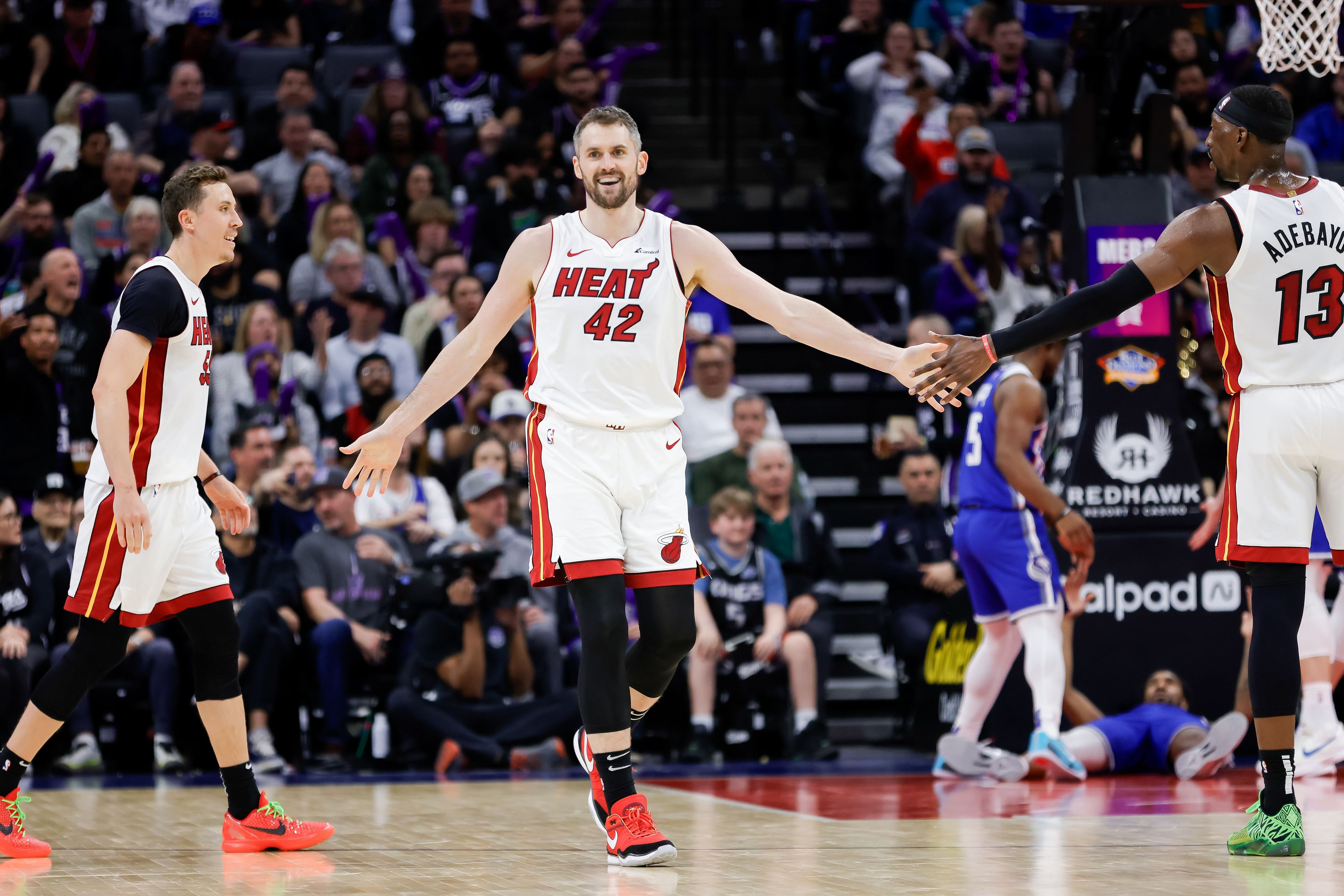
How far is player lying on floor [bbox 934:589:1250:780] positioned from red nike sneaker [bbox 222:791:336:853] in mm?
3337

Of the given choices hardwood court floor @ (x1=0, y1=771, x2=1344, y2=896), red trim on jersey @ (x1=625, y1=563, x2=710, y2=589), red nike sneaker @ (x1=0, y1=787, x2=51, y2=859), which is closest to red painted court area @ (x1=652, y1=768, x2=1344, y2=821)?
hardwood court floor @ (x1=0, y1=771, x2=1344, y2=896)

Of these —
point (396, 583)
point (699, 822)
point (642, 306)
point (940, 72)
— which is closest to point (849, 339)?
point (642, 306)

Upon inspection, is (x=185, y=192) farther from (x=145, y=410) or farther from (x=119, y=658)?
(x=119, y=658)

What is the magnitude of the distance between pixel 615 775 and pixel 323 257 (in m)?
7.58

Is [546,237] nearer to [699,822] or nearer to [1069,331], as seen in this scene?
[1069,331]

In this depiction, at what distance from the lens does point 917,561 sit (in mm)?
9898

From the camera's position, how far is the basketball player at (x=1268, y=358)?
5406mm

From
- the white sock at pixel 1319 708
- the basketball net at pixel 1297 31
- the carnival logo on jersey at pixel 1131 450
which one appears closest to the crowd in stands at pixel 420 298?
the basketball net at pixel 1297 31

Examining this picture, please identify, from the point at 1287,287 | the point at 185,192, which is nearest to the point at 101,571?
the point at 185,192

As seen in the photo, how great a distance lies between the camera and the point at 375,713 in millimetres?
9266

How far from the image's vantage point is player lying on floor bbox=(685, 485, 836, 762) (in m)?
9.22

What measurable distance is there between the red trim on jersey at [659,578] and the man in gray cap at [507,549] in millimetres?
3696

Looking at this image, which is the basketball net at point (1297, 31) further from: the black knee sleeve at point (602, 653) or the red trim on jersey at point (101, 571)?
the red trim on jersey at point (101, 571)

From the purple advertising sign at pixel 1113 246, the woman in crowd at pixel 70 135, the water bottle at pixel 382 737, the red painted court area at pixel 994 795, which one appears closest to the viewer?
the red painted court area at pixel 994 795
